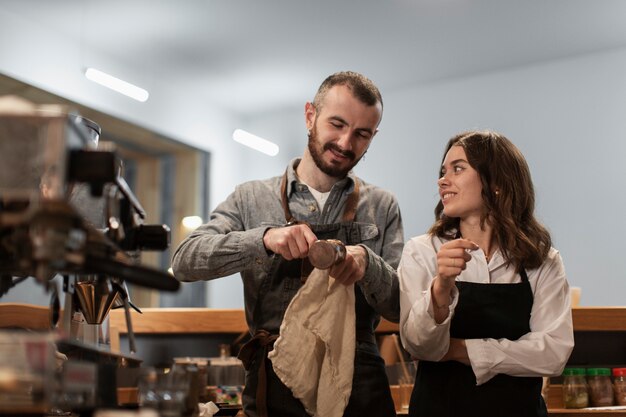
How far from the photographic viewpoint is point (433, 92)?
6.84 m

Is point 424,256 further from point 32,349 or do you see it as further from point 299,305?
point 32,349

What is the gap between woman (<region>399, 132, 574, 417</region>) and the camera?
1826mm

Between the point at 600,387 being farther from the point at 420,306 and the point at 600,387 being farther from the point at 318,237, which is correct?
the point at 318,237

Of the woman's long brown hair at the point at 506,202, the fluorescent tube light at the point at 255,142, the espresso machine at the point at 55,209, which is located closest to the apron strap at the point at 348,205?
the woman's long brown hair at the point at 506,202

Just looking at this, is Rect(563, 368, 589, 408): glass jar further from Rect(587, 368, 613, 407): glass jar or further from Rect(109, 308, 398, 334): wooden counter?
Rect(109, 308, 398, 334): wooden counter

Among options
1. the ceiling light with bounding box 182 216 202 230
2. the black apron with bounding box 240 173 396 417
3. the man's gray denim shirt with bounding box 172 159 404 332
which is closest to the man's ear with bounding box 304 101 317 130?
the man's gray denim shirt with bounding box 172 159 404 332

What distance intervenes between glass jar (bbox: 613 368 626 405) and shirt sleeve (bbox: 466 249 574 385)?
0.81 m

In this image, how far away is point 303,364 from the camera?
1.84 m

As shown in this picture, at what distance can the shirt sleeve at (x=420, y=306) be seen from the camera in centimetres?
182

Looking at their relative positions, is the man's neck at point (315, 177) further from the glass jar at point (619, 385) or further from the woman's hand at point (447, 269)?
the glass jar at point (619, 385)

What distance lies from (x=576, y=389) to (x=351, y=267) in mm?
1167

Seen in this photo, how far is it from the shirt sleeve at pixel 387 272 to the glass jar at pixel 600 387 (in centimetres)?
88

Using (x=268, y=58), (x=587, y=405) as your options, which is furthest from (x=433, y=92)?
(x=587, y=405)

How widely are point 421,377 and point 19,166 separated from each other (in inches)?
47.5
